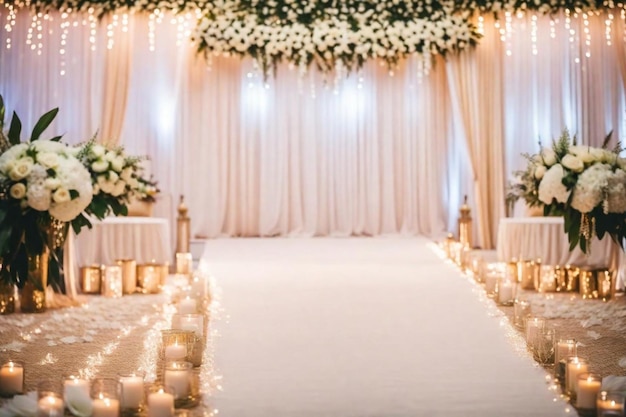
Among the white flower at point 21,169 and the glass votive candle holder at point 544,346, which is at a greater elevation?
the white flower at point 21,169

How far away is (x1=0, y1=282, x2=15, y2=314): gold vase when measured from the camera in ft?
16.9

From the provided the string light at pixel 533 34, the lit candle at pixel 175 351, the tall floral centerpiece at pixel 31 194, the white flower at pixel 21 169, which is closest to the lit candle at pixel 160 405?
the lit candle at pixel 175 351

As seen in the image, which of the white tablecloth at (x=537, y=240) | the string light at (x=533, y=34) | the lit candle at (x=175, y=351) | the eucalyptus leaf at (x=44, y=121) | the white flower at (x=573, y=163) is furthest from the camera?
the string light at (x=533, y=34)

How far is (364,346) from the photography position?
153 inches

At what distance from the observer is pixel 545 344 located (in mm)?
3510

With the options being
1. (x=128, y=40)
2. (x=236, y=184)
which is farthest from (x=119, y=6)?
(x=236, y=184)

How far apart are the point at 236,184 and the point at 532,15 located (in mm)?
4286

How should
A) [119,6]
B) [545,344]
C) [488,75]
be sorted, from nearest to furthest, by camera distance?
1. [545,344]
2. [119,6]
3. [488,75]

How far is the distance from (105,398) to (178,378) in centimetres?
32

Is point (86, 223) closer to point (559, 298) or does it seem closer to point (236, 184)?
point (559, 298)

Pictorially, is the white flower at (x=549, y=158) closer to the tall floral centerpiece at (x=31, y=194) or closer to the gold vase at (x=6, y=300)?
the tall floral centerpiece at (x=31, y=194)

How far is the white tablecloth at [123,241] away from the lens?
6871mm

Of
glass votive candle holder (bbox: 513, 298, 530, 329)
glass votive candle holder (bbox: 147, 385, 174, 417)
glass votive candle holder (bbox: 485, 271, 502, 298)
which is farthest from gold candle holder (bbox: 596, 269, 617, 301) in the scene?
glass votive candle holder (bbox: 147, 385, 174, 417)

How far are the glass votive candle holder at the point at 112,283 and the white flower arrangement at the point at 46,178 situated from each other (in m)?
2.22
